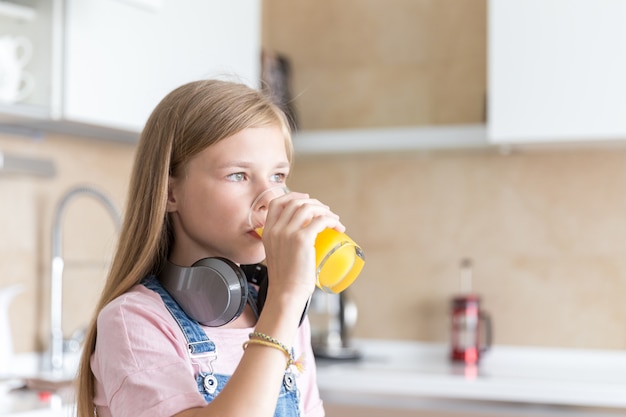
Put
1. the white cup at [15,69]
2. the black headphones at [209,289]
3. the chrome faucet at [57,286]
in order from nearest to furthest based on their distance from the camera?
1. the black headphones at [209,289]
2. the white cup at [15,69]
3. the chrome faucet at [57,286]

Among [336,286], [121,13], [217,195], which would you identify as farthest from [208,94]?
[121,13]

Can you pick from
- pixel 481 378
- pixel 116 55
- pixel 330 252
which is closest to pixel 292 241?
pixel 330 252

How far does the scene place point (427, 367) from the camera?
2.84 m

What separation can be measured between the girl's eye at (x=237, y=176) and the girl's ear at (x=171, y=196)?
0.10m

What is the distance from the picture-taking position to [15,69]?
218cm

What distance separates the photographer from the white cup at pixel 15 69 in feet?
7.07

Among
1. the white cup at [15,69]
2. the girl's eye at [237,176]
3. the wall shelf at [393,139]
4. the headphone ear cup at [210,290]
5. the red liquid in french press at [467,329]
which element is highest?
the white cup at [15,69]

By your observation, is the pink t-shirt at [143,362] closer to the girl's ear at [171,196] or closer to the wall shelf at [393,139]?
the girl's ear at [171,196]

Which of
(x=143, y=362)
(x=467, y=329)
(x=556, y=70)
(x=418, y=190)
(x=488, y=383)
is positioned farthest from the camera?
(x=418, y=190)

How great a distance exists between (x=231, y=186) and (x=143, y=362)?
9.4 inches

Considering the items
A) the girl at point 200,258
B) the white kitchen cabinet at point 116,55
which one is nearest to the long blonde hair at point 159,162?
the girl at point 200,258

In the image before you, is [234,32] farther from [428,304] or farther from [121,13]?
[428,304]

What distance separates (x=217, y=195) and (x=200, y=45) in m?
1.63

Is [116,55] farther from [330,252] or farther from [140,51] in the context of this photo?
[330,252]
